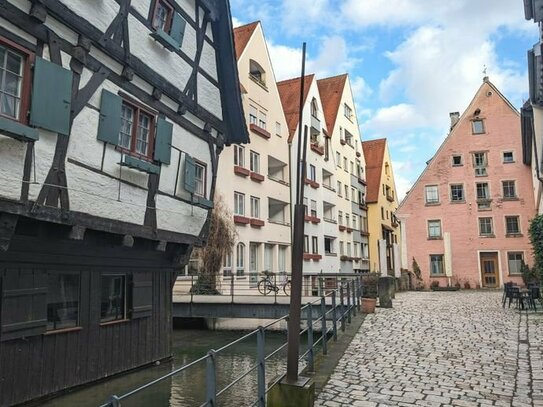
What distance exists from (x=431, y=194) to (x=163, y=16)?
87.9 ft

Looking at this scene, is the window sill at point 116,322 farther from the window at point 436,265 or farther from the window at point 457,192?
the window at point 457,192

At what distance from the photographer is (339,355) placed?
Answer: 344 inches

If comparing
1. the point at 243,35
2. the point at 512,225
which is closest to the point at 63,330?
the point at 243,35

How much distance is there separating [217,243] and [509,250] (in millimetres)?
20651

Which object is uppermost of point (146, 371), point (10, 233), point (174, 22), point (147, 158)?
point (174, 22)

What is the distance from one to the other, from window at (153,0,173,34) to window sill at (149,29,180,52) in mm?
361

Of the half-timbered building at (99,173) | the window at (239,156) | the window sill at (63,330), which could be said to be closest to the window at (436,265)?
the window at (239,156)

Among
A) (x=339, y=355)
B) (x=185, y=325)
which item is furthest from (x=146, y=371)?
(x=185, y=325)

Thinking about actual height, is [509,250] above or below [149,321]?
above

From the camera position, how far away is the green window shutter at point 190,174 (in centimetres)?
1094

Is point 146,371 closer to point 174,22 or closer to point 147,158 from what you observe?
point 147,158

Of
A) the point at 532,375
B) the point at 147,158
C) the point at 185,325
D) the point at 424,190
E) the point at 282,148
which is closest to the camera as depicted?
the point at 532,375

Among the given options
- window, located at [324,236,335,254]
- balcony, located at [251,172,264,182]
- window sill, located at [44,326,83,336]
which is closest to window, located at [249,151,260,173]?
balcony, located at [251,172,264,182]

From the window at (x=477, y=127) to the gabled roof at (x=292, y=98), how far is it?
11427 mm
